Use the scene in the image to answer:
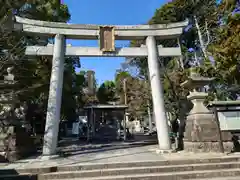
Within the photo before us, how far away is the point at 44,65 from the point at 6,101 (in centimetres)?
526

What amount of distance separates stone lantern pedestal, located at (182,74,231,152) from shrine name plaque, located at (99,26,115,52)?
11.7 ft

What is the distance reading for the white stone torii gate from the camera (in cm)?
754

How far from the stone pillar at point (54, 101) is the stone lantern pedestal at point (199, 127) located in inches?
202

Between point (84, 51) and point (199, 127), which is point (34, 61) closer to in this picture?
point (84, 51)

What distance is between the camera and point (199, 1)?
722 inches

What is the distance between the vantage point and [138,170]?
5289mm

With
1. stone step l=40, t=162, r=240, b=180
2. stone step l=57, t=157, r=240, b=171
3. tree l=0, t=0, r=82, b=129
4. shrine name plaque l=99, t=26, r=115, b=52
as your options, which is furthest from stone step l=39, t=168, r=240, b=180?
tree l=0, t=0, r=82, b=129

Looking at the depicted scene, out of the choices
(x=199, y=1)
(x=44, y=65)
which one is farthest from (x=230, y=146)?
(x=199, y=1)

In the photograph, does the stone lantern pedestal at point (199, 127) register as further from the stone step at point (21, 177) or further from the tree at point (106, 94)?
the tree at point (106, 94)

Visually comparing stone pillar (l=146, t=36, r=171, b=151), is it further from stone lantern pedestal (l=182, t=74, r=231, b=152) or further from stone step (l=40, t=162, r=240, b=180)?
stone step (l=40, t=162, r=240, b=180)

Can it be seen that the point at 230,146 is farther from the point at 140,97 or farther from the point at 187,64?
the point at 187,64

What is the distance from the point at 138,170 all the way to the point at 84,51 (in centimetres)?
530

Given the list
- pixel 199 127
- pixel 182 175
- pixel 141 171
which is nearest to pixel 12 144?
pixel 141 171

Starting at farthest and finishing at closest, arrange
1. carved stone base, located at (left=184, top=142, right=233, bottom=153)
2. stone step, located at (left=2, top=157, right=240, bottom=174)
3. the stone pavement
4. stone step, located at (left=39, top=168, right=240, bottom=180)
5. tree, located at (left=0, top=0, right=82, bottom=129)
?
tree, located at (left=0, top=0, right=82, bottom=129)
carved stone base, located at (left=184, top=142, right=233, bottom=153)
the stone pavement
stone step, located at (left=2, top=157, right=240, bottom=174)
stone step, located at (left=39, top=168, right=240, bottom=180)
